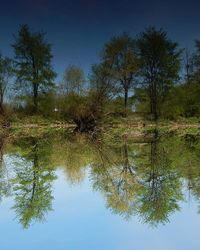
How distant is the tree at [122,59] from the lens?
3276 cm

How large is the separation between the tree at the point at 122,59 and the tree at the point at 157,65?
3.47 ft

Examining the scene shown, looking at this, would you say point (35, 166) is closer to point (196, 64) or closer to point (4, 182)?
point (4, 182)

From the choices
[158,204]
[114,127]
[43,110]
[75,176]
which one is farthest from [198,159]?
[43,110]

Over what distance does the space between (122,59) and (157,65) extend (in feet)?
13.9

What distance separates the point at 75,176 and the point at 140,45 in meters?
30.5

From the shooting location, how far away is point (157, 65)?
134 ft

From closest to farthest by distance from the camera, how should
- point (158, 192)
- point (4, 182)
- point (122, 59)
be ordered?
point (158, 192) < point (4, 182) < point (122, 59)

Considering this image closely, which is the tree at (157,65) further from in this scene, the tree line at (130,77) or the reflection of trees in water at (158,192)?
the reflection of trees in water at (158,192)

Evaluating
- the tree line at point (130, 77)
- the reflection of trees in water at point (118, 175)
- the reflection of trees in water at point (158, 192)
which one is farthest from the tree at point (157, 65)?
the reflection of trees in water at point (158, 192)

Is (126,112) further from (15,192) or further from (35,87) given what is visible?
(15,192)

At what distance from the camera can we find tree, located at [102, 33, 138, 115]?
32.8 m

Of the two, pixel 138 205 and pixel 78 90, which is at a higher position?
pixel 78 90

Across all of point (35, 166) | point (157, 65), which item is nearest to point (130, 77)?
point (157, 65)

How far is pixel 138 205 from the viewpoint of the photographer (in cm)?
838
